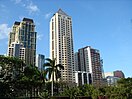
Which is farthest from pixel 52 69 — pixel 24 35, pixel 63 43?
pixel 24 35

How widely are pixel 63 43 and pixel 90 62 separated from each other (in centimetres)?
3478

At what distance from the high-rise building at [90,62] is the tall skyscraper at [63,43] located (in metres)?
26.7

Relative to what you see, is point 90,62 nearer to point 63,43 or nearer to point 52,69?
point 63,43

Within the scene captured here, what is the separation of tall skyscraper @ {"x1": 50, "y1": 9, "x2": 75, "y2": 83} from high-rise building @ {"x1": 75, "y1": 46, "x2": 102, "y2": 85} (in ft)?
87.6

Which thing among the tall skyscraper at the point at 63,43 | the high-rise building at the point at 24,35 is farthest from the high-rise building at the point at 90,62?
the high-rise building at the point at 24,35

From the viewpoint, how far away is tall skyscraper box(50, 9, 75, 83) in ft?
476

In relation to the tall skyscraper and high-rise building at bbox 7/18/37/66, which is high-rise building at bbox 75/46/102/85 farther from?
high-rise building at bbox 7/18/37/66

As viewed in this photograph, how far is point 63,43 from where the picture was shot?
496ft

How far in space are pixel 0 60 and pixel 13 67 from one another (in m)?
4.57

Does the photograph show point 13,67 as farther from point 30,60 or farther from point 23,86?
point 30,60

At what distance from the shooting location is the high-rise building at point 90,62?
17212cm

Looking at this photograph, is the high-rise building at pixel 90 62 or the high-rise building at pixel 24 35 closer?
the high-rise building at pixel 90 62

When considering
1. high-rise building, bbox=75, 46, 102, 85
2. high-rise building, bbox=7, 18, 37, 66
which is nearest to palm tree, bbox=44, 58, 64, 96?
high-rise building, bbox=7, 18, 37, 66

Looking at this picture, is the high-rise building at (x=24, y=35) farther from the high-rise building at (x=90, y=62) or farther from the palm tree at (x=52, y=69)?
the palm tree at (x=52, y=69)
